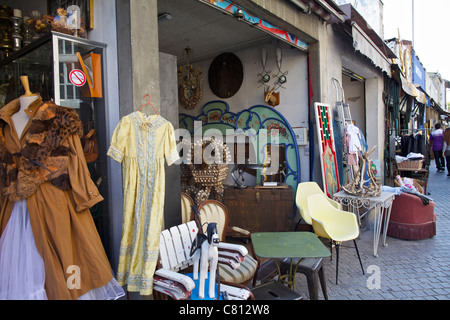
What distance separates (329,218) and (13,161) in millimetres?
3647

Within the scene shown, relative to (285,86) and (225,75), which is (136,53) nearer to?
(285,86)

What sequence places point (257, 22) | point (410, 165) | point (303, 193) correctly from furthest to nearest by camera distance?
point (410, 165) < point (303, 193) < point (257, 22)

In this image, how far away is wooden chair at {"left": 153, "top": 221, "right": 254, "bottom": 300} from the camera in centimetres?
213

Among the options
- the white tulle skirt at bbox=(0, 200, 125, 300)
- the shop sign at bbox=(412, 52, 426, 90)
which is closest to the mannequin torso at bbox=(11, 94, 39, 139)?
the white tulle skirt at bbox=(0, 200, 125, 300)

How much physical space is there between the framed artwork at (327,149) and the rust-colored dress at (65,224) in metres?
4.03

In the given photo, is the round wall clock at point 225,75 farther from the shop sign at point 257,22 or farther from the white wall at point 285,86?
the shop sign at point 257,22

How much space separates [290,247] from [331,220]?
166 cm

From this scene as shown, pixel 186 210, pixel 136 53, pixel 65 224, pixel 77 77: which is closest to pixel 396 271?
pixel 186 210

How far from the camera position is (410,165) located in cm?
795

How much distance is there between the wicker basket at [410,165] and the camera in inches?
309

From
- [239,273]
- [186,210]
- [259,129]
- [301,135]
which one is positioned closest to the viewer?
[239,273]

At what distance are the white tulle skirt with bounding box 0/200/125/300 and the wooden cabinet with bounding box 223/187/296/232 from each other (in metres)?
3.26

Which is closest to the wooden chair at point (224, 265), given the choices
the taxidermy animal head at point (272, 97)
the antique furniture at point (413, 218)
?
the antique furniture at point (413, 218)

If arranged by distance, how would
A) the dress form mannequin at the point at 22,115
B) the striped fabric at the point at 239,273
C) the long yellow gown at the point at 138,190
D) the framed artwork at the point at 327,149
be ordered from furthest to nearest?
the framed artwork at the point at 327,149, the striped fabric at the point at 239,273, the long yellow gown at the point at 138,190, the dress form mannequin at the point at 22,115
